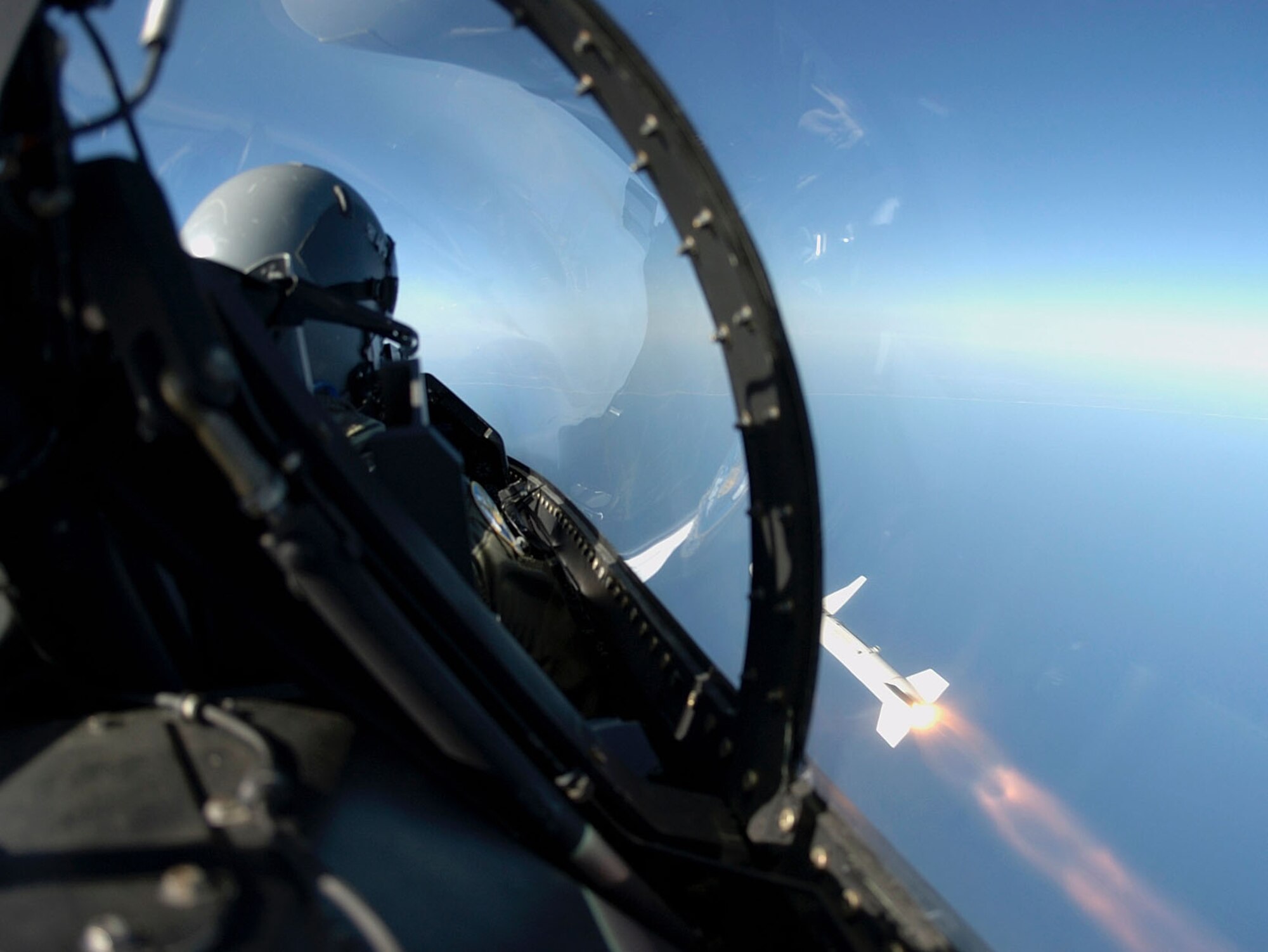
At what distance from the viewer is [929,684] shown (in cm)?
464

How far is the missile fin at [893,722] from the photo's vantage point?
12.4ft

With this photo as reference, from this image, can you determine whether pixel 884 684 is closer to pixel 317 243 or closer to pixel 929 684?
pixel 929 684

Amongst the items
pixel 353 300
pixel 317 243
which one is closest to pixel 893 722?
pixel 353 300

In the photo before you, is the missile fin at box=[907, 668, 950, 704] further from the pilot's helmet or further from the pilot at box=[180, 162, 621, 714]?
the pilot's helmet

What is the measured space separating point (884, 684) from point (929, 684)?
→ 3.60ft

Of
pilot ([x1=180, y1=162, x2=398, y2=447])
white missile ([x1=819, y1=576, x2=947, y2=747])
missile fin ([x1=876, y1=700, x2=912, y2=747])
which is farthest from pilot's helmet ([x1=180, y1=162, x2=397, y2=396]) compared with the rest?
missile fin ([x1=876, y1=700, x2=912, y2=747])

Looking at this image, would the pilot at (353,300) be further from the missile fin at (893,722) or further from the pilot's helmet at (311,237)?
the missile fin at (893,722)

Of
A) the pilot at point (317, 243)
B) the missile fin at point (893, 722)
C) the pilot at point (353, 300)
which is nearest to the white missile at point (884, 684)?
the missile fin at point (893, 722)

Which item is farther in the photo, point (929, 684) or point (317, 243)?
point (929, 684)

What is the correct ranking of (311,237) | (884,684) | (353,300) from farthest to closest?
(884,684) < (311,237) < (353,300)

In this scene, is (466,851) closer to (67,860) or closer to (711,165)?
(67,860)

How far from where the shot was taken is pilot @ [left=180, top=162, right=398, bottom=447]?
10.1 ft

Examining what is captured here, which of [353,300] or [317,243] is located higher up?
[317,243]

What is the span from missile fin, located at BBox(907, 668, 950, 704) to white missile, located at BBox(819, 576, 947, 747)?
0.07 m
